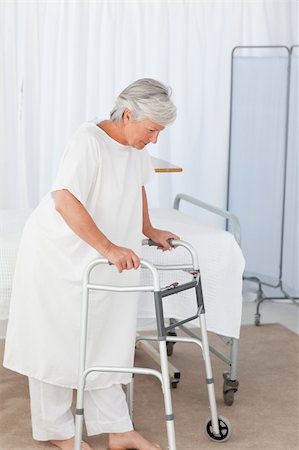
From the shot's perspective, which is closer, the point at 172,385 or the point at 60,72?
the point at 172,385

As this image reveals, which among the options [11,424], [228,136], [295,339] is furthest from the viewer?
[228,136]

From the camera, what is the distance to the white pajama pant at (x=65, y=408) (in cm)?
296

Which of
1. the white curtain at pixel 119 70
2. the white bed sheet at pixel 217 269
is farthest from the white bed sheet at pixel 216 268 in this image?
the white curtain at pixel 119 70

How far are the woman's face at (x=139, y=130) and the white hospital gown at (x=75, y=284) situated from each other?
48 millimetres

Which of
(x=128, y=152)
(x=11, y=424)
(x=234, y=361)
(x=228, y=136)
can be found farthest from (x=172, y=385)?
(x=228, y=136)

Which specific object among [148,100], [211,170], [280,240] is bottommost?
[280,240]

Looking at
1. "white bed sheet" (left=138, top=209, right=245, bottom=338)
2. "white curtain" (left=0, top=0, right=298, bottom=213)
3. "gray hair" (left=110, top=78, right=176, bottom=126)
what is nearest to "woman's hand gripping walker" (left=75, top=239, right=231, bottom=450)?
"white bed sheet" (left=138, top=209, right=245, bottom=338)

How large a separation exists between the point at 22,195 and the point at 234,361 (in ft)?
6.48

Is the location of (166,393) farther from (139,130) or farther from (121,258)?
(139,130)

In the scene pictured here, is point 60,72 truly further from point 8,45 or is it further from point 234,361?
point 234,361

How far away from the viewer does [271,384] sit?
3.69m

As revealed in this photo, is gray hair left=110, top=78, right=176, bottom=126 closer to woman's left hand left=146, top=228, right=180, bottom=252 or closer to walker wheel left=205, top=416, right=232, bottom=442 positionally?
woman's left hand left=146, top=228, right=180, bottom=252

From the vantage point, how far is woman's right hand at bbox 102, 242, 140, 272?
2.53 metres

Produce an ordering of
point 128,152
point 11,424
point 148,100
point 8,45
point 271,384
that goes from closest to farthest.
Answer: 1. point 148,100
2. point 128,152
3. point 11,424
4. point 271,384
5. point 8,45
